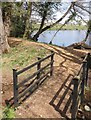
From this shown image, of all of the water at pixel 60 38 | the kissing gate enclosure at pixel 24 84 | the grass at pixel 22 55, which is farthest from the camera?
the water at pixel 60 38

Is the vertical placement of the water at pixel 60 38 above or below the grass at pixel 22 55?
below

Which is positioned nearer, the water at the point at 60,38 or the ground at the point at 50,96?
the ground at the point at 50,96

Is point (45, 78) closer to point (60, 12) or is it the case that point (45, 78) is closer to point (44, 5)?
point (44, 5)

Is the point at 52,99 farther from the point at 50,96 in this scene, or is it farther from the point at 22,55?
the point at 22,55

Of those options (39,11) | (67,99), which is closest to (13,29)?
(39,11)

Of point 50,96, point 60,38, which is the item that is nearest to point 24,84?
point 50,96

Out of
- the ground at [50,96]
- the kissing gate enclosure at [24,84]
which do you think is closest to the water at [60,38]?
the ground at [50,96]

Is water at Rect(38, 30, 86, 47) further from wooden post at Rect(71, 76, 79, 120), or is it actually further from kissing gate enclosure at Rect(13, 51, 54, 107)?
wooden post at Rect(71, 76, 79, 120)

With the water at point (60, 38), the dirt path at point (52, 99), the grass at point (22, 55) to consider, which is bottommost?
the water at point (60, 38)

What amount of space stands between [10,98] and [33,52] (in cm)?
489

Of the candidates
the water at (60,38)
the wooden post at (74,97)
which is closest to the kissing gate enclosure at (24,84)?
the wooden post at (74,97)

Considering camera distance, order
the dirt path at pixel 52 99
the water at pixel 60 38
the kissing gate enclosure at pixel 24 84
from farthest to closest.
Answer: the water at pixel 60 38, the dirt path at pixel 52 99, the kissing gate enclosure at pixel 24 84

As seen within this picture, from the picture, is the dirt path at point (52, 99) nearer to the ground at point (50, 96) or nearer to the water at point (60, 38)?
the ground at point (50, 96)

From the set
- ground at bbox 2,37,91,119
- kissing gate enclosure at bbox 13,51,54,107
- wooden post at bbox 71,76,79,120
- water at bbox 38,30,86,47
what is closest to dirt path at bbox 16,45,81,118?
ground at bbox 2,37,91,119
